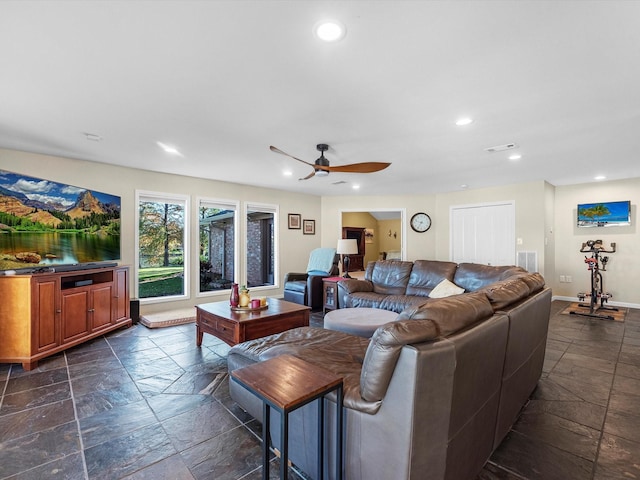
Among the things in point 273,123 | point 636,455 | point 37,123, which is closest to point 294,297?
point 273,123

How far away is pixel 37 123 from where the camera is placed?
2.96 meters

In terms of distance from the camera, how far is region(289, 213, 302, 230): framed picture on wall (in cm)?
696

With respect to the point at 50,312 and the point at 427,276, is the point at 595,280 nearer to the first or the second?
the point at 427,276

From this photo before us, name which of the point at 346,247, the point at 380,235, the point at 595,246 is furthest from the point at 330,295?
the point at 380,235

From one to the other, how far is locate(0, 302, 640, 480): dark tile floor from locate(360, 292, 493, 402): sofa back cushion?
92 centimetres

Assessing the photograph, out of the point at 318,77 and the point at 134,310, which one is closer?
the point at 318,77

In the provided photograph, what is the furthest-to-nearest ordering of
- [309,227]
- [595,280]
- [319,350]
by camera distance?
1. [309,227]
2. [595,280]
3. [319,350]

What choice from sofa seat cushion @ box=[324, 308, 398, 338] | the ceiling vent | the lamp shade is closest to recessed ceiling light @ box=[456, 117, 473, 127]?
the ceiling vent

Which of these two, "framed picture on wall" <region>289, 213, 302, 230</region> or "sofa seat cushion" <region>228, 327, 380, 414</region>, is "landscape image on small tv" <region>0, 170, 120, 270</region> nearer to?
"sofa seat cushion" <region>228, 327, 380, 414</region>

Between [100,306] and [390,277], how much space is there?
4103mm

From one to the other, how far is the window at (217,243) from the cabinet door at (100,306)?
5.72 feet

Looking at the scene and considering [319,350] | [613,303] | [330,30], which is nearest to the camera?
[330,30]

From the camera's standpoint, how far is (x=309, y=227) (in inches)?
289

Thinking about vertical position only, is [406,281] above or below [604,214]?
below
